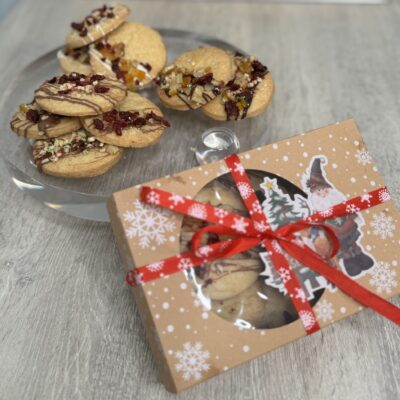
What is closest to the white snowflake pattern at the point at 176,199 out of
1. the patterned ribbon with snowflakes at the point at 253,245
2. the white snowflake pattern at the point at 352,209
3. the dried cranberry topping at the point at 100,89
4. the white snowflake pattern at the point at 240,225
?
the patterned ribbon with snowflakes at the point at 253,245

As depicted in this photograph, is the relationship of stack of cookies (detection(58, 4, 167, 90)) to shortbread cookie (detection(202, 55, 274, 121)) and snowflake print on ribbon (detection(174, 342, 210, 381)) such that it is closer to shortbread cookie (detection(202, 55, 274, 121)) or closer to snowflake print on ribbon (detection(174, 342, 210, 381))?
shortbread cookie (detection(202, 55, 274, 121))

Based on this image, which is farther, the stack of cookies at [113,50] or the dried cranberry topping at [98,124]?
the stack of cookies at [113,50]

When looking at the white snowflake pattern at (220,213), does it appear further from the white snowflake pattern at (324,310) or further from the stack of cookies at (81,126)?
the stack of cookies at (81,126)

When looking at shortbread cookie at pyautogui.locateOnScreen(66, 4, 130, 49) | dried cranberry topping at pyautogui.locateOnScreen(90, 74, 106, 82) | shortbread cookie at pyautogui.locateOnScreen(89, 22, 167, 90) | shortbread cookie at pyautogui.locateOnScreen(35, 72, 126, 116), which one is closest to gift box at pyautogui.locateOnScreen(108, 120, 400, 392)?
shortbread cookie at pyautogui.locateOnScreen(35, 72, 126, 116)

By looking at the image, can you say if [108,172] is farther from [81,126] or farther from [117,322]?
[117,322]

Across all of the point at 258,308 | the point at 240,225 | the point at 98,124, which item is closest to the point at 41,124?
the point at 98,124

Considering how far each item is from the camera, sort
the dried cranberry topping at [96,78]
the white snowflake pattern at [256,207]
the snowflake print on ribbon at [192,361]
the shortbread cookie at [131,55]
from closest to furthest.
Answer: the snowflake print on ribbon at [192,361] < the white snowflake pattern at [256,207] < the dried cranberry topping at [96,78] < the shortbread cookie at [131,55]
